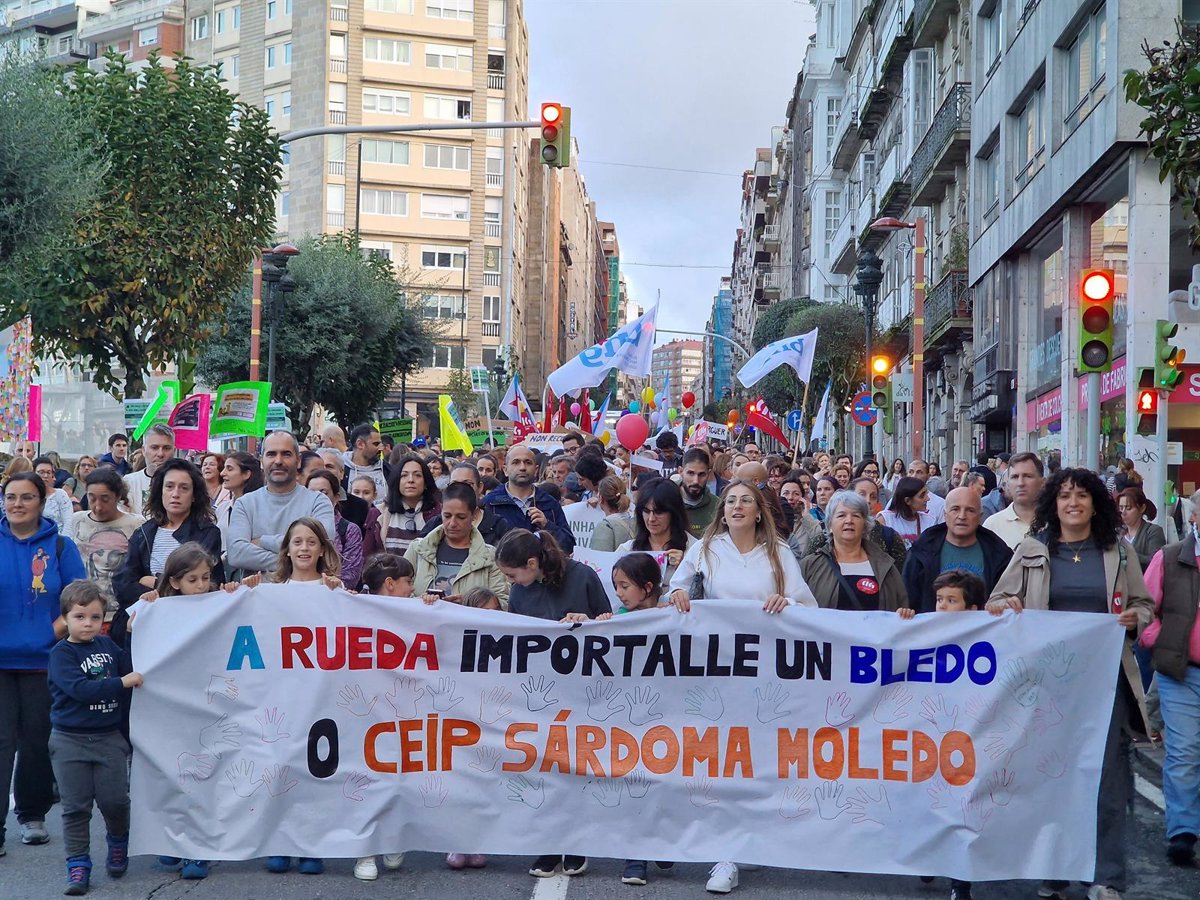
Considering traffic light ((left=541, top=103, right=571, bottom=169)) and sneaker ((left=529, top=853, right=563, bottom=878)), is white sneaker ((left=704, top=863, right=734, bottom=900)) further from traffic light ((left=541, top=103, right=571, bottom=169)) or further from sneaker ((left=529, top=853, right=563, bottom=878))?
traffic light ((left=541, top=103, right=571, bottom=169))

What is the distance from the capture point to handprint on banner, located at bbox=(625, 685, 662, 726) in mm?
6688

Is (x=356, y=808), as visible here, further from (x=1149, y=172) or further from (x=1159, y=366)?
(x=1149, y=172)

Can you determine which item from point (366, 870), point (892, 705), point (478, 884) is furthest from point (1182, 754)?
point (366, 870)

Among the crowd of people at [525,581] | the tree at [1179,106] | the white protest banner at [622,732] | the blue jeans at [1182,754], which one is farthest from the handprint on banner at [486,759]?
the tree at [1179,106]

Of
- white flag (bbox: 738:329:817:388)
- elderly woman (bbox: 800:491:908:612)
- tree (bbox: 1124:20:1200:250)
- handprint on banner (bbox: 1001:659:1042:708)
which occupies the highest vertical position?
tree (bbox: 1124:20:1200:250)

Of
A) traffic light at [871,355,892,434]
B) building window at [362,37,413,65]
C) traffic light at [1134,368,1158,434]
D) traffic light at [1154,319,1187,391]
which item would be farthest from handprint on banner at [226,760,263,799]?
building window at [362,37,413,65]

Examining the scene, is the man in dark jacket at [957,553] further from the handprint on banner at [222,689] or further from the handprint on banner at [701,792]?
the handprint on banner at [222,689]

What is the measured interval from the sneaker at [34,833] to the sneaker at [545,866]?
2.29 m

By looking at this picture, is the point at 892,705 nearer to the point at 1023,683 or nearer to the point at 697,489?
the point at 1023,683

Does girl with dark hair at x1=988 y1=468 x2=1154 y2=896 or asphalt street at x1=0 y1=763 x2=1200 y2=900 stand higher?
girl with dark hair at x1=988 y1=468 x2=1154 y2=896

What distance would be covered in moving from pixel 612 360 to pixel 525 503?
998cm

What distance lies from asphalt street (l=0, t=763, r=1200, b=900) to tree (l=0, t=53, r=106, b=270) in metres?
10.7

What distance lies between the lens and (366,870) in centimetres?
652

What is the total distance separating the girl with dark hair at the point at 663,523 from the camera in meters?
8.11
